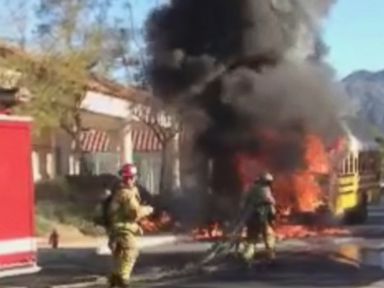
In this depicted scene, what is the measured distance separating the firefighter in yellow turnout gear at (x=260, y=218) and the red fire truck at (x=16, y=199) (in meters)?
5.56

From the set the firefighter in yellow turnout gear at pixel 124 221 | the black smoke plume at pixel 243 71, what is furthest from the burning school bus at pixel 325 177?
the firefighter in yellow turnout gear at pixel 124 221

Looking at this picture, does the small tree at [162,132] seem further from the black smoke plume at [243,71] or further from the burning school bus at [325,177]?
the black smoke plume at [243,71]

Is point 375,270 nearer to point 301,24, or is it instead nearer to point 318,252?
point 318,252

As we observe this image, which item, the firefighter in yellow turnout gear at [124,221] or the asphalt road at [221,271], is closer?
the firefighter in yellow turnout gear at [124,221]

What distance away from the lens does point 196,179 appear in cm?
2303

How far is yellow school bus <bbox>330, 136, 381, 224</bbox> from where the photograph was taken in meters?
26.0

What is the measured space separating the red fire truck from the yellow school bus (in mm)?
13394

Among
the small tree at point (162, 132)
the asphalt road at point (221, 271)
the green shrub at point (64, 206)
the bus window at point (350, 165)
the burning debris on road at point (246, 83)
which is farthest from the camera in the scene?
the small tree at point (162, 132)

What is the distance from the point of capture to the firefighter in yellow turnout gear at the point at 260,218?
17.5 m

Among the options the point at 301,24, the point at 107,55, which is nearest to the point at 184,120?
the point at 301,24

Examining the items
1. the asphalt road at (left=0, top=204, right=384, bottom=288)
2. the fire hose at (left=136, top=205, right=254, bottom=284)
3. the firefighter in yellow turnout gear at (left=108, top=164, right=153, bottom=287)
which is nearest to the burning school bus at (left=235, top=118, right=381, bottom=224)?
the asphalt road at (left=0, top=204, right=384, bottom=288)

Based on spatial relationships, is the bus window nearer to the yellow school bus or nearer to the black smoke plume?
the yellow school bus

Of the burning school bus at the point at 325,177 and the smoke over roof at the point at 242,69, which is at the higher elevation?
the smoke over roof at the point at 242,69

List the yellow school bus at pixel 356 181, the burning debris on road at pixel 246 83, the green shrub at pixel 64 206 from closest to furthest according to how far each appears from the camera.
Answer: the burning debris on road at pixel 246 83, the yellow school bus at pixel 356 181, the green shrub at pixel 64 206
